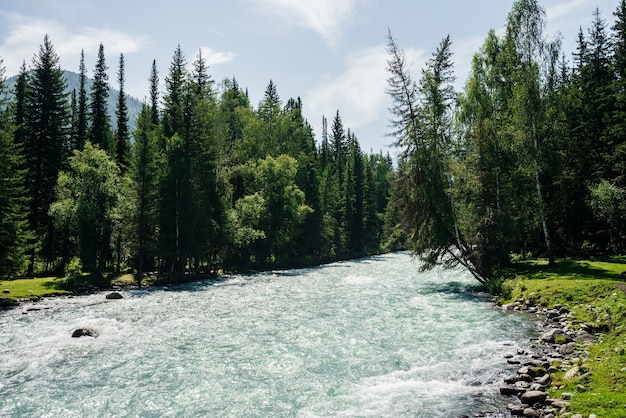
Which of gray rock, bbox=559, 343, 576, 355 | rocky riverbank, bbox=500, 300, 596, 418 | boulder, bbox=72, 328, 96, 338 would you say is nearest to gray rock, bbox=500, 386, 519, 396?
rocky riverbank, bbox=500, 300, 596, 418

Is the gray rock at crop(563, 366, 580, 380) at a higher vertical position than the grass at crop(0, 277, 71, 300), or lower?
lower

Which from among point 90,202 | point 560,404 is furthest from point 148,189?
point 560,404

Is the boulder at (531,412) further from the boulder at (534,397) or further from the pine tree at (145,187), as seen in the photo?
the pine tree at (145,187)

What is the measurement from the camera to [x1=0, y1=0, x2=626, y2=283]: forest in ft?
114

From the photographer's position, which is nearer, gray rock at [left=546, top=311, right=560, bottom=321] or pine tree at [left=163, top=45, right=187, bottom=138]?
gray rock at [left=546, top=311, right=560, bottom=321]

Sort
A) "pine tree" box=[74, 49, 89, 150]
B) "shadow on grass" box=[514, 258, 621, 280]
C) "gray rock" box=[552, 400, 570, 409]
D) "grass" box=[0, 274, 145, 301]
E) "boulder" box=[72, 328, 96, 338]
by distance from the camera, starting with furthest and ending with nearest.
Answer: "pine tree" box=[74, 49, 89, 150], "grass" box=[0, 274, 145, 301], "shadow on grass" box=[514, 258, 621, 280], "boulder" box=[72, 328, 96, 338], "gray rock" box=[552, 400, 570, 409]

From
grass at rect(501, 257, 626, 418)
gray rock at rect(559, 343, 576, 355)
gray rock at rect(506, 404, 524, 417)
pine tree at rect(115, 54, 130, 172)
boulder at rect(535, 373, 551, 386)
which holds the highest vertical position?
pine tree at rect(115, 54, 130, 172)

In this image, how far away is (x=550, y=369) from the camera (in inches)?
544

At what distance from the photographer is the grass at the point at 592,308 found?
10.5 metres

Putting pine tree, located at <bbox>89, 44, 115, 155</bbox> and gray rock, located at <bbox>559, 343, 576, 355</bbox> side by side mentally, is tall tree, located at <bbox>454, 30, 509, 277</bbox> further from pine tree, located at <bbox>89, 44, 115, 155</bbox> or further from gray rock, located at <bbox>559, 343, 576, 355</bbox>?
pine tree, located at <bbox>89, 44, 115, 155</bbox>

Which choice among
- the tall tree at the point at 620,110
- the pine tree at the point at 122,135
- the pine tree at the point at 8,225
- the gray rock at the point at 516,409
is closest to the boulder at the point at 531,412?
the gray rock at the point at 516,409

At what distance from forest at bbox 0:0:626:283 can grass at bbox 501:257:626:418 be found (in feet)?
13.9

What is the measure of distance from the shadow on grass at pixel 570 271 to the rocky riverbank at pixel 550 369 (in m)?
7.63

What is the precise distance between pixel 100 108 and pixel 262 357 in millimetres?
63801
